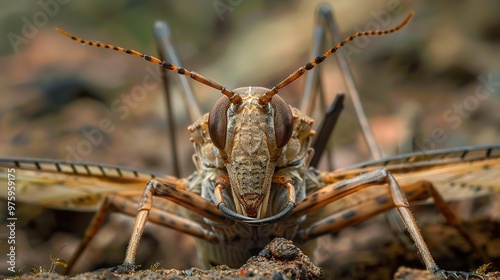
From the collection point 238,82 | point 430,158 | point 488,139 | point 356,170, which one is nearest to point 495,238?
point 430,158

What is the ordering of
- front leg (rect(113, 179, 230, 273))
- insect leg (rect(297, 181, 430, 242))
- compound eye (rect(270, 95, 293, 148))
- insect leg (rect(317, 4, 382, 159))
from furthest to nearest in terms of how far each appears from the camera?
Result: 1. insect leg (rect(317, 4, 382, 159))
2. insect leg (rect(297, 181, 430, 242))
3. compound eye (rect(270, 95, 293, 148))
4. front leg (rect(113, 179, 230, 273))

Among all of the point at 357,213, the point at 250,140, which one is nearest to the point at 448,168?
the point at 357,213

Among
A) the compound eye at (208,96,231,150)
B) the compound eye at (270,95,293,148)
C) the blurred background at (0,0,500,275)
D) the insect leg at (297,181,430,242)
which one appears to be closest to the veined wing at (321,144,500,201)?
the insect leg at (297,181,430,242)

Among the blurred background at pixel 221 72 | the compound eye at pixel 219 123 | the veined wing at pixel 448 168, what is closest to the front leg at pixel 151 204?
the compound eye at pixel 219 123

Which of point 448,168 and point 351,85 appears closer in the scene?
point 448,168

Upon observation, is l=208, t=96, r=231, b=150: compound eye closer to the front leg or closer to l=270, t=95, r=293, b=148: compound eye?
l=270, t=95, r=293, b=148: compound eye

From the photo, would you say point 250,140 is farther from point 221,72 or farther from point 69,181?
point 221,72

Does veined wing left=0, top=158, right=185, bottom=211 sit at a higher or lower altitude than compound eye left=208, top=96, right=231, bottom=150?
higher

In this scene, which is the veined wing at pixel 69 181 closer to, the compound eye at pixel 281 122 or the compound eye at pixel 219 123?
the compound eye at pixel 219 123
